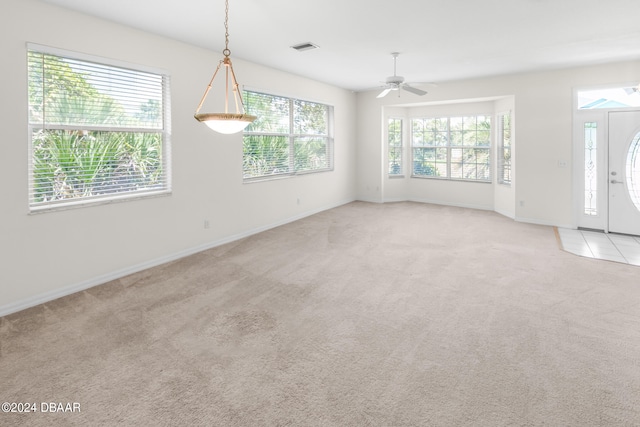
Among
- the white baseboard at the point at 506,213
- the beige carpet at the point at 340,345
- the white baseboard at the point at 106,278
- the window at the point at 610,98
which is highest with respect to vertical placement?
the window at the point at 610,98

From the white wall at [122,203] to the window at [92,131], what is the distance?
0.12m

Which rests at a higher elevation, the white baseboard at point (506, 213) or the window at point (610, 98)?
the window at point (610, 98)

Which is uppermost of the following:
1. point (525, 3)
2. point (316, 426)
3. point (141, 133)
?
point (525, 3)

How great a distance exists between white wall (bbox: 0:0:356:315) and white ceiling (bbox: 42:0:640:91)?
254 mm

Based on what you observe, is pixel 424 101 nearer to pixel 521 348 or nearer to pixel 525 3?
pixel 525 3

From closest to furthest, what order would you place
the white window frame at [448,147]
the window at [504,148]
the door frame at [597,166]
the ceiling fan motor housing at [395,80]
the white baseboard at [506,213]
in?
the ceiling fan motor housing at [395,80] → the door frame at [597,166] → the white baseboard at [506,213] → the window at [504,148] → the white window frame at [448,147]

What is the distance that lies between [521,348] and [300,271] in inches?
92.0

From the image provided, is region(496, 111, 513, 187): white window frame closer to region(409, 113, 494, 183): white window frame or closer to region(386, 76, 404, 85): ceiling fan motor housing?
region(409, 113, 494, 183): white window frame

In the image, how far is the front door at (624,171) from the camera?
5641 mm

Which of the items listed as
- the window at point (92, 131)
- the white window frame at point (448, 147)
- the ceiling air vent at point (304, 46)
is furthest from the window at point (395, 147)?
the window at point (92, 131)

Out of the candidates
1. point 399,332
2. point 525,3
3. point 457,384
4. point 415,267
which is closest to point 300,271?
point 415,267

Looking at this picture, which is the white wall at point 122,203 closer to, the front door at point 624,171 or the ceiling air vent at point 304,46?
the ceiling air vent at point 304,46

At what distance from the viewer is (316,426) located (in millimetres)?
1841

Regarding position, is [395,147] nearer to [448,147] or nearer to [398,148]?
[398,148]
